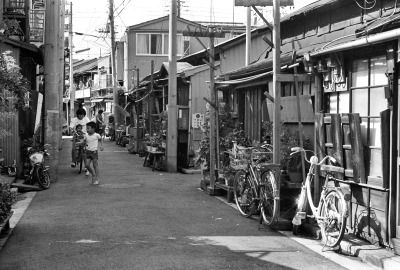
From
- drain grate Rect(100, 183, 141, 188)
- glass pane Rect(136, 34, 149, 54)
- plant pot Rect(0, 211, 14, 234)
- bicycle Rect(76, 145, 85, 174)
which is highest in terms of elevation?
glass pane Rect(136, 34, 149, 54)

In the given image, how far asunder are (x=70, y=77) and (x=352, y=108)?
37.0 meters

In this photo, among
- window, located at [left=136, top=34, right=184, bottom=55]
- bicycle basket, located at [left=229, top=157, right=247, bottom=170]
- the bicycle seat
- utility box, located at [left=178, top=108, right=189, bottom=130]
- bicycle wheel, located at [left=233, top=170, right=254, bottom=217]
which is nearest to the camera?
Answer: the bicycle seat

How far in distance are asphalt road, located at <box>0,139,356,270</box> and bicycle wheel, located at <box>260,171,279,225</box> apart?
1.01 ft

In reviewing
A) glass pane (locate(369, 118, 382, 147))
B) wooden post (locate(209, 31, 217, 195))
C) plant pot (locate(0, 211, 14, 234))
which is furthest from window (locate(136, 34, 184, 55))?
glass pane (locate(369, 118, 382, 147))

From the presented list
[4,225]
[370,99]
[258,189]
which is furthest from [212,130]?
[4,225]

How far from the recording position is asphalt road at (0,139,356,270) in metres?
7.17

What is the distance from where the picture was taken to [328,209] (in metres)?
8.23

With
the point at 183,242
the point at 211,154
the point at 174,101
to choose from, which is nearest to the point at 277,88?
the point at 183,242

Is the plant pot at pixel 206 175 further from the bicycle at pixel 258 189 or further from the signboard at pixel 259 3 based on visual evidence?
the signboard at pixel 259 3

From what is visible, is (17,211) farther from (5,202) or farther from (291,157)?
(291,157)

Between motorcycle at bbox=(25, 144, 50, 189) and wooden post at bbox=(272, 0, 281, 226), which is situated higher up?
wooden post at bbox=(272, 0, 281, 226)

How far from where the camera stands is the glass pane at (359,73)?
8.27m

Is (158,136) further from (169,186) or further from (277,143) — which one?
(277,143)

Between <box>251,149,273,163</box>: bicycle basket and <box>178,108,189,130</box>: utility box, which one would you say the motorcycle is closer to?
<box>178,108,189,130</box>: utility box
